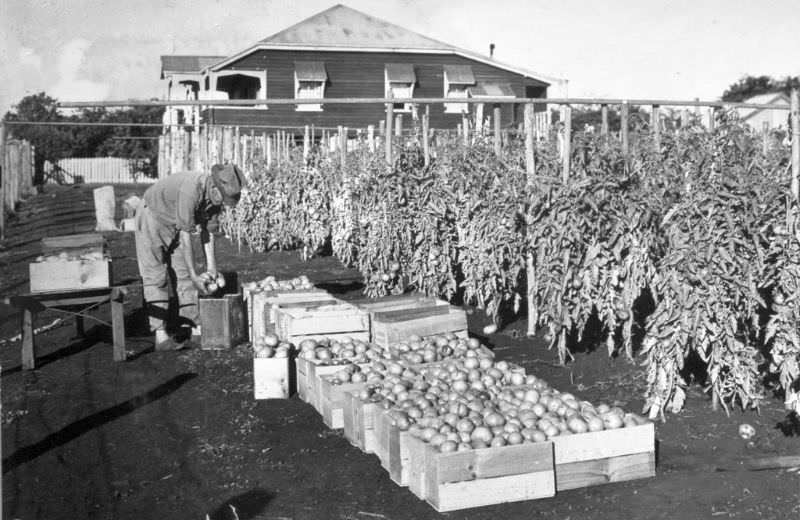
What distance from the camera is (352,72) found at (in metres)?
37.3

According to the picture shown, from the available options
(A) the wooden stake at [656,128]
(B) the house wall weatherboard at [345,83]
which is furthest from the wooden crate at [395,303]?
(B) the house wall weatherboard at [345,83]

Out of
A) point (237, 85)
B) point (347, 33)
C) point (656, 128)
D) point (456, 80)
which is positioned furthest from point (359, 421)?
point (237, 85)

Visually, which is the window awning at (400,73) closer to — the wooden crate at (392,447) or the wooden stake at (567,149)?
the wooden stake at (567,149)

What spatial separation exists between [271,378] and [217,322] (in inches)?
77.5

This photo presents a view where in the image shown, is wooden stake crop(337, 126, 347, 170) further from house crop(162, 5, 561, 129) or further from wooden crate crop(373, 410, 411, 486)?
house crop(162, 5, 561, 129)

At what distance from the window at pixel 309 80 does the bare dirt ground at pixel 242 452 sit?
28.3m

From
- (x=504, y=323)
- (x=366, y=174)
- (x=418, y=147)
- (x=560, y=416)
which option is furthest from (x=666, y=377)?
(x=366, y=174)

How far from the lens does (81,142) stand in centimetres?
7412

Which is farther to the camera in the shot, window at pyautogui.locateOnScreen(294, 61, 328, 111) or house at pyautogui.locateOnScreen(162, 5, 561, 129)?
house at pyautogui.locateOnScreen(162, 5, 561, 129)

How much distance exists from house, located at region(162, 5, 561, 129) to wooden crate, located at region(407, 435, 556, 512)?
30974 millimetres

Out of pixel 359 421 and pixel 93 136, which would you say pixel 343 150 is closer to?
pixel 359 421

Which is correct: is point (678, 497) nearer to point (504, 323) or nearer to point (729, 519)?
point (729, 519)


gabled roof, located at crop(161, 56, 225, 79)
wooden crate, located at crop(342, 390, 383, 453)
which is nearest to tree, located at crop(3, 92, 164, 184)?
gabled roof, located at crop(161, 56, 225, 79)

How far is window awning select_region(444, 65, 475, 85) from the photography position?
124ft
